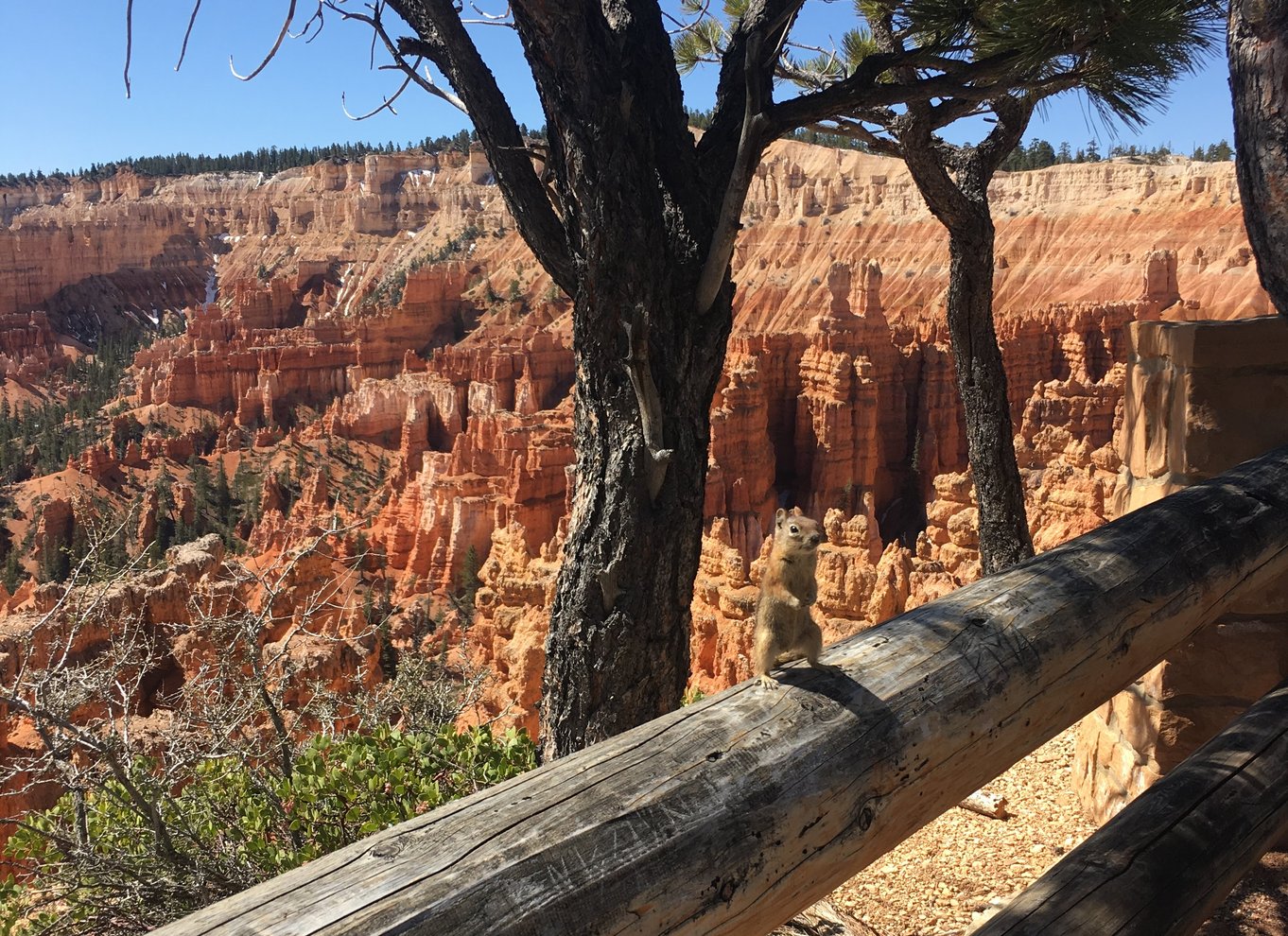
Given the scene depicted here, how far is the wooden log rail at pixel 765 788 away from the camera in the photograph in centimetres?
107

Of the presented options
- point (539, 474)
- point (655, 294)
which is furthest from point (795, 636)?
point (539, 474)

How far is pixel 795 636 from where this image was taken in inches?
66.5

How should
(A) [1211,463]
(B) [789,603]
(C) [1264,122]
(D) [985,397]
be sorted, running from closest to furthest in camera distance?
1. (B) [789,603]
2. (C) [1264,122]
3. (A) [1211,463]
4. (D) [985,397]

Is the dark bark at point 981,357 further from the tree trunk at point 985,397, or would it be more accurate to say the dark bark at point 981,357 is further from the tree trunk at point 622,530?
the tree trunk at point 622,530

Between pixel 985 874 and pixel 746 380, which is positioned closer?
pixel 985 874

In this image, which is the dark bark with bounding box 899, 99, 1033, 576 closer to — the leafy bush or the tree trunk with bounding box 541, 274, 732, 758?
the tree trunk with bounding box 541, 274, 732, 758

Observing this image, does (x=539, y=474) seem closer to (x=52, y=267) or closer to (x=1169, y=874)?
(x=1169, y=874)

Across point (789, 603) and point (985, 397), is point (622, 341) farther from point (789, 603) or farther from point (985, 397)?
point (985, 397)

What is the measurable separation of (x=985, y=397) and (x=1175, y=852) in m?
3.67

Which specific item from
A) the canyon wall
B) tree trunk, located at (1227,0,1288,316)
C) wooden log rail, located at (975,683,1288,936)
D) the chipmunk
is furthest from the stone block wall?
the chipmunk

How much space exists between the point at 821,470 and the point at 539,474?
6.97 metres

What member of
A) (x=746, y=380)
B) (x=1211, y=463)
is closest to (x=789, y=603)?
(x=1211, y=463)

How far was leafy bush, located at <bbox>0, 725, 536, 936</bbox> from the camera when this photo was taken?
3135mm

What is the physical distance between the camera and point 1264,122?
2.29m
